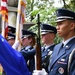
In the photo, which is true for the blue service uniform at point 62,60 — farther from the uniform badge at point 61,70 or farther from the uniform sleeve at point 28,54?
the uniform sleeve at point 28,54

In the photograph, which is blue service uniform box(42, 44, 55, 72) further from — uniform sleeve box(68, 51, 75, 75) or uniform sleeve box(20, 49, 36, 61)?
uniform sleeve box(68, 51, 75, 75)

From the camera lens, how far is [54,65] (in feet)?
10.7

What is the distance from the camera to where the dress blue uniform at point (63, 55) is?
3.12 metres

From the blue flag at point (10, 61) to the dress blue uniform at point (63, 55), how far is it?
0.34m

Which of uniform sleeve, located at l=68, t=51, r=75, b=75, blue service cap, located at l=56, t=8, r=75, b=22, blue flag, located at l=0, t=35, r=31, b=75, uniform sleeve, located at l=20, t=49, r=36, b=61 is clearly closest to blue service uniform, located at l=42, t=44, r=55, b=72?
uniform sleeve, located at l=20, t=49, r=36, b=61

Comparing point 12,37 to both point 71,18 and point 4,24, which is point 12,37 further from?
point 71,18

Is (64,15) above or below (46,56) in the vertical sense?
above

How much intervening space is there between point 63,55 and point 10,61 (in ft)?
1.86

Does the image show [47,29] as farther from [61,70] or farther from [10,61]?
[61,70]

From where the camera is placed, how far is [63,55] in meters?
3.22

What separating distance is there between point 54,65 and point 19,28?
3.81ft

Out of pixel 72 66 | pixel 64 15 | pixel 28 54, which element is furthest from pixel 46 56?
pixel 72 66

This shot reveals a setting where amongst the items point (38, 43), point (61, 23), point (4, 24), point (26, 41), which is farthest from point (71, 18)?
point (26, 41)

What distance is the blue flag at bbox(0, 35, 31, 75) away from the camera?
3273 mm
